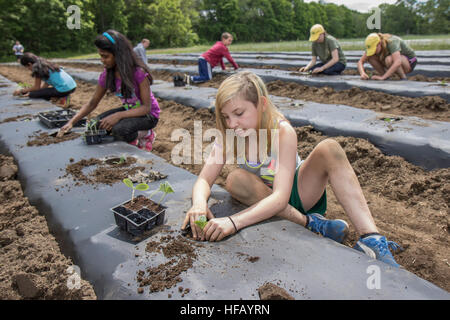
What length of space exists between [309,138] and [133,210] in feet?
8.43

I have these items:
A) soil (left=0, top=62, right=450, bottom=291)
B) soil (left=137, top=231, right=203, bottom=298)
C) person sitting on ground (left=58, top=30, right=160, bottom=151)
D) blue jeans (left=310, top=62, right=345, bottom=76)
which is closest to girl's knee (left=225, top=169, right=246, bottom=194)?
soil (left=137, top=231, right=203, bottom=298)

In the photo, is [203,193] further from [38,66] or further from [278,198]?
[38,66]

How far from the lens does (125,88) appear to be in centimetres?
302

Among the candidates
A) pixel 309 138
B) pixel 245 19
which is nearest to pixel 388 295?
pixel 309 138

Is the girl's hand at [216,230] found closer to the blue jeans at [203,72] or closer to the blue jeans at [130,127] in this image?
the blue jeans at [130,127]

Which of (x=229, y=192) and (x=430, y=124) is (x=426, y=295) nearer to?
(x=229, y=192)

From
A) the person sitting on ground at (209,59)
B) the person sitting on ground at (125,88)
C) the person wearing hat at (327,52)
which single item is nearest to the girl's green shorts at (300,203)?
the person sitting on ground at (125,88)

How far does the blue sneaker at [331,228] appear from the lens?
5.58 ft

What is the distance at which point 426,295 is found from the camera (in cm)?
113

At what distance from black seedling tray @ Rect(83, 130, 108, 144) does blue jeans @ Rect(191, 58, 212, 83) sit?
16.7ft

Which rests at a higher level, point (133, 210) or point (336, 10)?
point (336, 10)

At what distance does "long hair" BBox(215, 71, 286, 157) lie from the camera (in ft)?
5.08

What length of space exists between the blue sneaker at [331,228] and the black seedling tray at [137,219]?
2.98 feet

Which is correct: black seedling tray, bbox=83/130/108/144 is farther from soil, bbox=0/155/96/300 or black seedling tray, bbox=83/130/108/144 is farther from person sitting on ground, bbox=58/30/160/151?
soil, bbox=0/155/96/300
